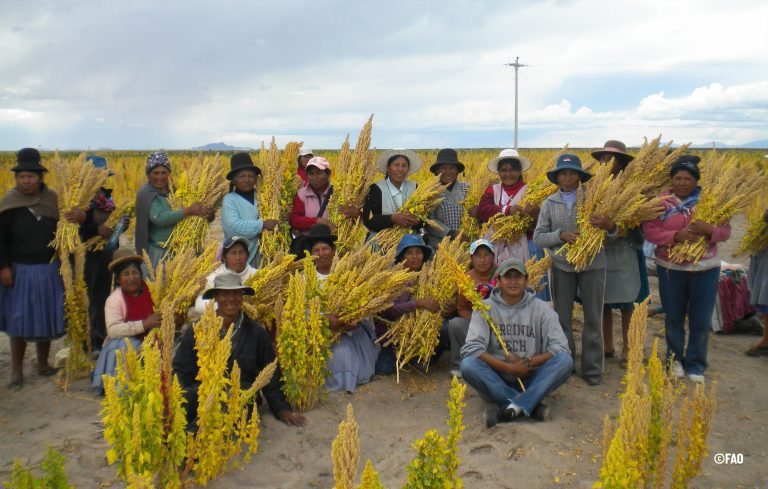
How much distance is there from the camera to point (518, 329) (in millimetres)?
3918

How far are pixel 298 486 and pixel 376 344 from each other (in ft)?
5.35

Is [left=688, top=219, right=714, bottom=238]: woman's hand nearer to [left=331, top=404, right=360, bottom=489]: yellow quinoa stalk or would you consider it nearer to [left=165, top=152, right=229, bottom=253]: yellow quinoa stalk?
[left=331, top=404, right=360, bottom=489]: yellow quinoa stalk

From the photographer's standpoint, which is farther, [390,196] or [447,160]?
[447,160]

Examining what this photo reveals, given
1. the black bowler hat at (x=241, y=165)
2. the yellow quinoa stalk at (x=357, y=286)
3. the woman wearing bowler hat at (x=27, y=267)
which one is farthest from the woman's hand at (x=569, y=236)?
the woman wearing bowler hat at (x=27, y=267)

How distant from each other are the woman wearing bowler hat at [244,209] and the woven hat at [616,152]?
2.53 m

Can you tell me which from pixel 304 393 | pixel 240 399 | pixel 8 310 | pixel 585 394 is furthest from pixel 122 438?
pixel 585 394

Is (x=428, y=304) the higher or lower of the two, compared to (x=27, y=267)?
lower

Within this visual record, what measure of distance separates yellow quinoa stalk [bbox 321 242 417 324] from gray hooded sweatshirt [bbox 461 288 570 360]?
0.58 metres

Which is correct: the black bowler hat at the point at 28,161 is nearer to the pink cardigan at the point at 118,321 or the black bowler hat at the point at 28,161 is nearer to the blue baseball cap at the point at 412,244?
the pink cardigan at the point at 118,321

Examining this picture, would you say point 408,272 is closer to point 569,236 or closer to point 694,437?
point 569,236

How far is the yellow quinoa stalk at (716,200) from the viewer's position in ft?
13.5

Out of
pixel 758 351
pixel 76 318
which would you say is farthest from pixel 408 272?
pixel 758 351

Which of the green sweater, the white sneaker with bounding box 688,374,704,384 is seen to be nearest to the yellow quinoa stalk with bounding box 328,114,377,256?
the green sweater

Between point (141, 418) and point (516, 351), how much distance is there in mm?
2329
